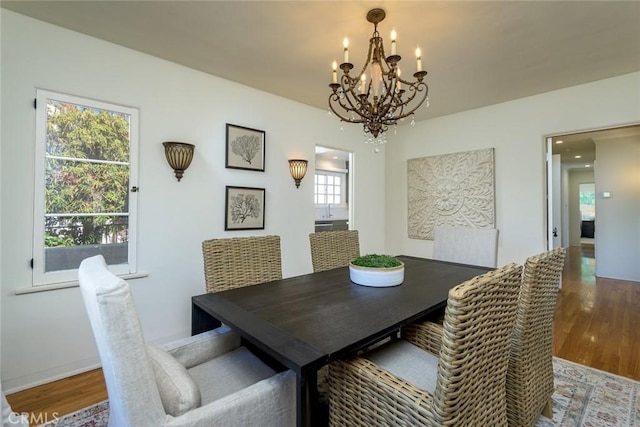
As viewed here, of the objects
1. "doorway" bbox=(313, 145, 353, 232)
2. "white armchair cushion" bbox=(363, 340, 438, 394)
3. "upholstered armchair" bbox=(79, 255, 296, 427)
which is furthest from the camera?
"doorway" bbox=(313, 145, 353, 232)

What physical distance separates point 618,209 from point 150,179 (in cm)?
696

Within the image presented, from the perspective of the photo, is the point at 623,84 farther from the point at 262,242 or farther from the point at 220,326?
the point at 220,326

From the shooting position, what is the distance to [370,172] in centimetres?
459

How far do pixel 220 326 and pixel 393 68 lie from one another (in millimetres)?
1796

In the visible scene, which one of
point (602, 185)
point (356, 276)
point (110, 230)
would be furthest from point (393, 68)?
point (602, 185)

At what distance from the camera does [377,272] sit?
177cm

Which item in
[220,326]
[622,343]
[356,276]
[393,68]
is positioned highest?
[393,68]

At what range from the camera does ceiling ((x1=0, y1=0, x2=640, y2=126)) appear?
1.92 metres

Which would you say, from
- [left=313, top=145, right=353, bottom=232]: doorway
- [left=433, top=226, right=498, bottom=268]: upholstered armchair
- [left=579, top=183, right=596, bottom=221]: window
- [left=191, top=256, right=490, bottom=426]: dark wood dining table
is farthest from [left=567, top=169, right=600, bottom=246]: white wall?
[left=191, top=256, right=490, bottom=426]: dark wood dining table

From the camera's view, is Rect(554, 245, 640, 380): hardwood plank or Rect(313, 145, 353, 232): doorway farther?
Rect(313, 145, 353, 232): doorway

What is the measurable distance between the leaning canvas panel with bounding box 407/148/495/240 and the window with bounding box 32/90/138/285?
359 centimetres

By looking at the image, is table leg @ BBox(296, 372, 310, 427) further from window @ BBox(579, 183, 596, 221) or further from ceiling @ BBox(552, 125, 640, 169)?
window @ BBox(579, 183, 596, 221)


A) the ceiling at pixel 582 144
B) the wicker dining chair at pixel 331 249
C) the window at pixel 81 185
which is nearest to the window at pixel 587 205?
the ceiling at pixel 582 144

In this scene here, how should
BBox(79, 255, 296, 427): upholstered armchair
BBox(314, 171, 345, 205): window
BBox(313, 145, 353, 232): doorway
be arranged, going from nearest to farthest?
BBox(79, 255, 296, 427): upholstered armchair → BBox(313, 145, 353, 232): doorway → BBox(314, 171, 345, 205): window
